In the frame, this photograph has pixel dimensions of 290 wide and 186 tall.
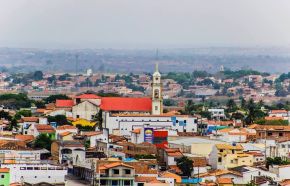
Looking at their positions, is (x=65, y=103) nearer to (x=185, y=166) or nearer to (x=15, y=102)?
(x=15, y=102)

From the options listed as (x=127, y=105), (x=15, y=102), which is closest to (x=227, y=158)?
(x=127, y=105)

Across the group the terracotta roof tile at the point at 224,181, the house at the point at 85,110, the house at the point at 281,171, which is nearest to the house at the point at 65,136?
the house at the point at 281,171

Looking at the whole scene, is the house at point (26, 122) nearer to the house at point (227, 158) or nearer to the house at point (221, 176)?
the house at point (227, 158)

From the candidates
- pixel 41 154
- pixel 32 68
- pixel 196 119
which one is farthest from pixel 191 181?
pixel 32 68

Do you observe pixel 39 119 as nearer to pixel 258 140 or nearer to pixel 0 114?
pixel 0 114

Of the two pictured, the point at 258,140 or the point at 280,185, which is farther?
the point at 258,140
